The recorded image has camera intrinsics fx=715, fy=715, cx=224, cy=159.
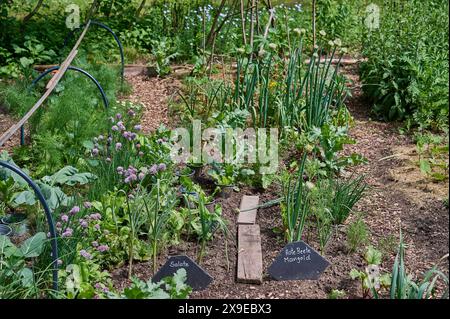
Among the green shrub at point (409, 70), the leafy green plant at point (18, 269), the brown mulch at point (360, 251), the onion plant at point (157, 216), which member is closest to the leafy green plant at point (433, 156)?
the brown mulch at point (360, 251)

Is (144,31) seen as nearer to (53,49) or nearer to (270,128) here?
(53,49)

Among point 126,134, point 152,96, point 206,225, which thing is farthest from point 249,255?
point 152,96

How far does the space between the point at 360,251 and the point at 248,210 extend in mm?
625

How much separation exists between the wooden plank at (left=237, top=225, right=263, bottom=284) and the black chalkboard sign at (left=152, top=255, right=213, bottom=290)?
0.20 metres

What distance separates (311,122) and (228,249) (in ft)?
4.84

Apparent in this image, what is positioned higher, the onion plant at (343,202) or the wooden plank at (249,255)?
the onion plant at (343,202)

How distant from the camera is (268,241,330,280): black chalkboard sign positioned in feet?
11.1

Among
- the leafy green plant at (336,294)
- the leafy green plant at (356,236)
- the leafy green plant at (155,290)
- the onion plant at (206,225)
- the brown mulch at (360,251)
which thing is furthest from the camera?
the leafy green plant at (356,236)

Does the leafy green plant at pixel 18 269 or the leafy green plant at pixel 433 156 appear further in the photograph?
the leafy green plant at pixel 433 156

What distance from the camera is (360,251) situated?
3.66m

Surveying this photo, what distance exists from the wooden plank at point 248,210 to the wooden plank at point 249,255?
0.05m

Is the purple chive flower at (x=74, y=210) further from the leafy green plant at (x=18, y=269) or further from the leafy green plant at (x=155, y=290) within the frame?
the leafy green plant at (x=155, y=290)

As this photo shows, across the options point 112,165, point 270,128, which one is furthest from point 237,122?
point 112,165

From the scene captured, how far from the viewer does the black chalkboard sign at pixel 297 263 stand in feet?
11.1
